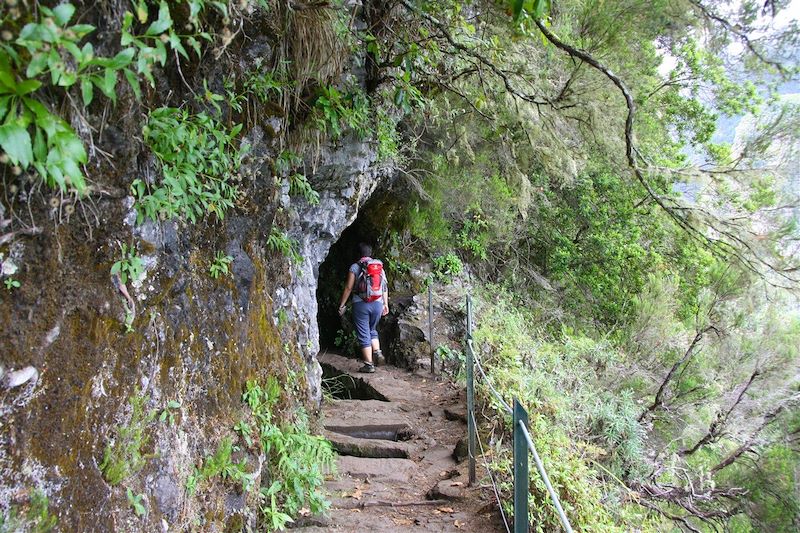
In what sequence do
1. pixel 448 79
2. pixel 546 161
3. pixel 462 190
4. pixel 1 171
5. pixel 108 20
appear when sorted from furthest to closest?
1. pixel 462 190
2. pixel 546 161
3. pixel 448 79
4. pixel 108 20
5. pixel 1 171

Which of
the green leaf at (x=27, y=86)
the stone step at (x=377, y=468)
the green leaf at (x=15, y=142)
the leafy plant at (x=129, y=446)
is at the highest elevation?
the green leaf at (x=27, y=86)

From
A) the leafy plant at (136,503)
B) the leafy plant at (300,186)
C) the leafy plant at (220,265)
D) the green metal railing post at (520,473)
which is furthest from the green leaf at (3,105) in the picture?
the leafy plant at (300,186)

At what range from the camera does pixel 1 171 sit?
2229 millimetres

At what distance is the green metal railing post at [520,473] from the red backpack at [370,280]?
18.5 ft

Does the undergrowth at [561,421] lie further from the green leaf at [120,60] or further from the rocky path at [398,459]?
the green leaf at [120,60]

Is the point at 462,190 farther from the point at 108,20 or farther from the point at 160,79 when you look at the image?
the point at 108,20

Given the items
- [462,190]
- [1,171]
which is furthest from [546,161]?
[1,171]

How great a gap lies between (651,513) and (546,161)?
522 cm

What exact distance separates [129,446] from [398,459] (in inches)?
132

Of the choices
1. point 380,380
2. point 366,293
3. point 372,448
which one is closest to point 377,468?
point 372,448

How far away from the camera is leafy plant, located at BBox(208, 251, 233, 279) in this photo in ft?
12.9

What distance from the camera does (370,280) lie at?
8.45 metres

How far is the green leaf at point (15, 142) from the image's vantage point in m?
1.91

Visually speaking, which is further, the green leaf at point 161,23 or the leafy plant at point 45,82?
the green leaf at point 161,23
